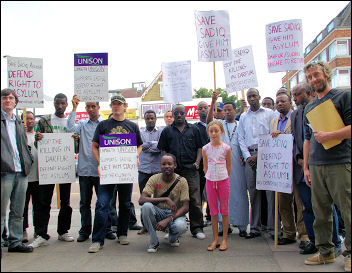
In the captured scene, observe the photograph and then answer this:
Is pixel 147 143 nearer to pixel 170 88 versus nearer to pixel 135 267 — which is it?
pixel 170 88

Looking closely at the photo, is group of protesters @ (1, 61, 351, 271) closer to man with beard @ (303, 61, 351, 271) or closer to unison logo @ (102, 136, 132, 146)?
man with beard @ (303, 61, 351, 271)

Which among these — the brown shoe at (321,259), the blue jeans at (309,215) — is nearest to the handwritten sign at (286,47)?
the blue jeans at (309,215)

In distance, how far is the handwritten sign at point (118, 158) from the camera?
5.33 metres

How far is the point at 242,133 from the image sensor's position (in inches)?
237

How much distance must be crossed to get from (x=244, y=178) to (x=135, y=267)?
8.46 ft

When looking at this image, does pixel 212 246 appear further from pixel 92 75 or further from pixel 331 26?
pixel 331 26

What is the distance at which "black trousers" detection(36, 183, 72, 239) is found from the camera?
18.6 feet

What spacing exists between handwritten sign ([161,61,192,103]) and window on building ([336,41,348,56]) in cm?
3487

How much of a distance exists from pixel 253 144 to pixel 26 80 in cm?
406

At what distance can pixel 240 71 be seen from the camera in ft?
24.9

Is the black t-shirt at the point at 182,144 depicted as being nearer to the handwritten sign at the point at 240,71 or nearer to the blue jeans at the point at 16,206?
the handwritten sign at the point at 240,71

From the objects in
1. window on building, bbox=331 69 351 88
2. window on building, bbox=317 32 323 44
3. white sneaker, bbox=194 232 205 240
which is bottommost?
white sneaker, bbox=194 232 205 240

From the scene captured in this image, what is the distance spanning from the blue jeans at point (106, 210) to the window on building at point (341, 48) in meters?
37.9

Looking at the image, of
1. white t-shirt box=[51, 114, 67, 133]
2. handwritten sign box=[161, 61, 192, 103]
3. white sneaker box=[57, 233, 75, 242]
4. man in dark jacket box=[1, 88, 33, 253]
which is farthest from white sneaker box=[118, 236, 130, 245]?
handwritten sign box=[161, 61, 192, 103]
